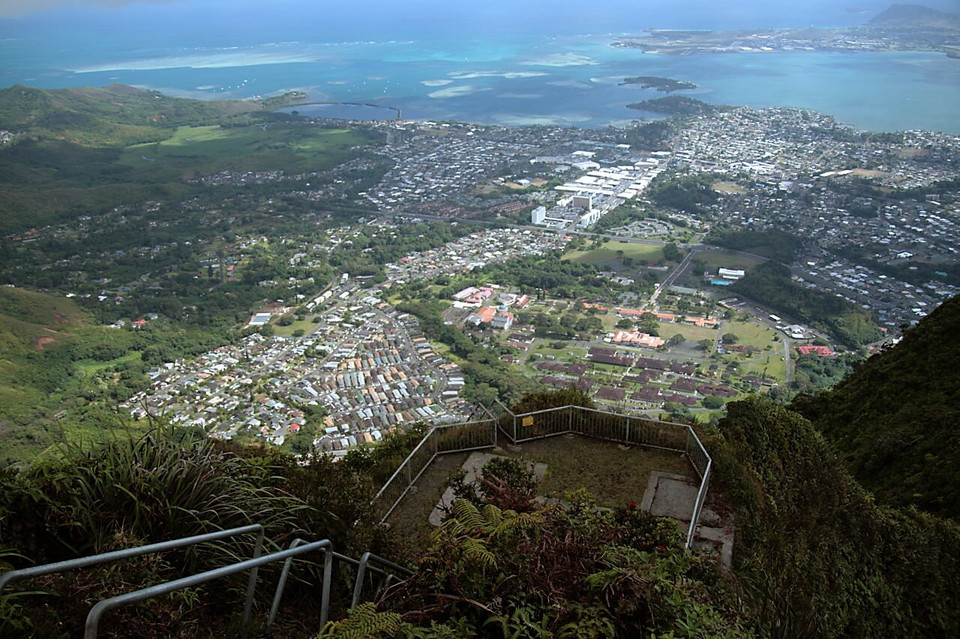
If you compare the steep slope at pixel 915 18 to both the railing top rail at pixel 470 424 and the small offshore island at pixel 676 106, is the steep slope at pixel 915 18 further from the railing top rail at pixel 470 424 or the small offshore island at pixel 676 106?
the railing top rail at pixel 470 424

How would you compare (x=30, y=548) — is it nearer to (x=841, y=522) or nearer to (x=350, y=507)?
(x=350, y=507)

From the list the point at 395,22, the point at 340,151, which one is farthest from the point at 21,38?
the point at 340,151

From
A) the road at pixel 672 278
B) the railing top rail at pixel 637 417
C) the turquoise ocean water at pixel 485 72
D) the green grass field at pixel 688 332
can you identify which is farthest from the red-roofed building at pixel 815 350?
the turquoise ocean water at pixel 485 72

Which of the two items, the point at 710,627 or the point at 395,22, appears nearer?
the point at 710,627

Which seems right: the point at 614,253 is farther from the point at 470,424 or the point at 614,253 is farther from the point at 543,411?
the point at 470,424

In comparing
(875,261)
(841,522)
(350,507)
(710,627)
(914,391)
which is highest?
(710,627)

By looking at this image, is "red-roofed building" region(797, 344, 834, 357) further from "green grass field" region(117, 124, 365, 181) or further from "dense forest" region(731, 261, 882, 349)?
"green grass field" region(117, 124, 365, 181)

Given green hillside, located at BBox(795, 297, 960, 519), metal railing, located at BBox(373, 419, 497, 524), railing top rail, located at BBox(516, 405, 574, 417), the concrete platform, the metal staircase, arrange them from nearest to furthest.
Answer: the metal staircase → the concrete platform → metal railing, located at BBox(373, 419, 497, 524) → railing top rail, located at BBox(516, 405, 574, 417) → green hillside, located at BBox(795, 297, 960, 519)

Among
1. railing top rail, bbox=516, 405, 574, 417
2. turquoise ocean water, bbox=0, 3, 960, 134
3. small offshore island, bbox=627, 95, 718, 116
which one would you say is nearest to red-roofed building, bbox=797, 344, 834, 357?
railing top rail, bbox=516, 405, 574, 417
